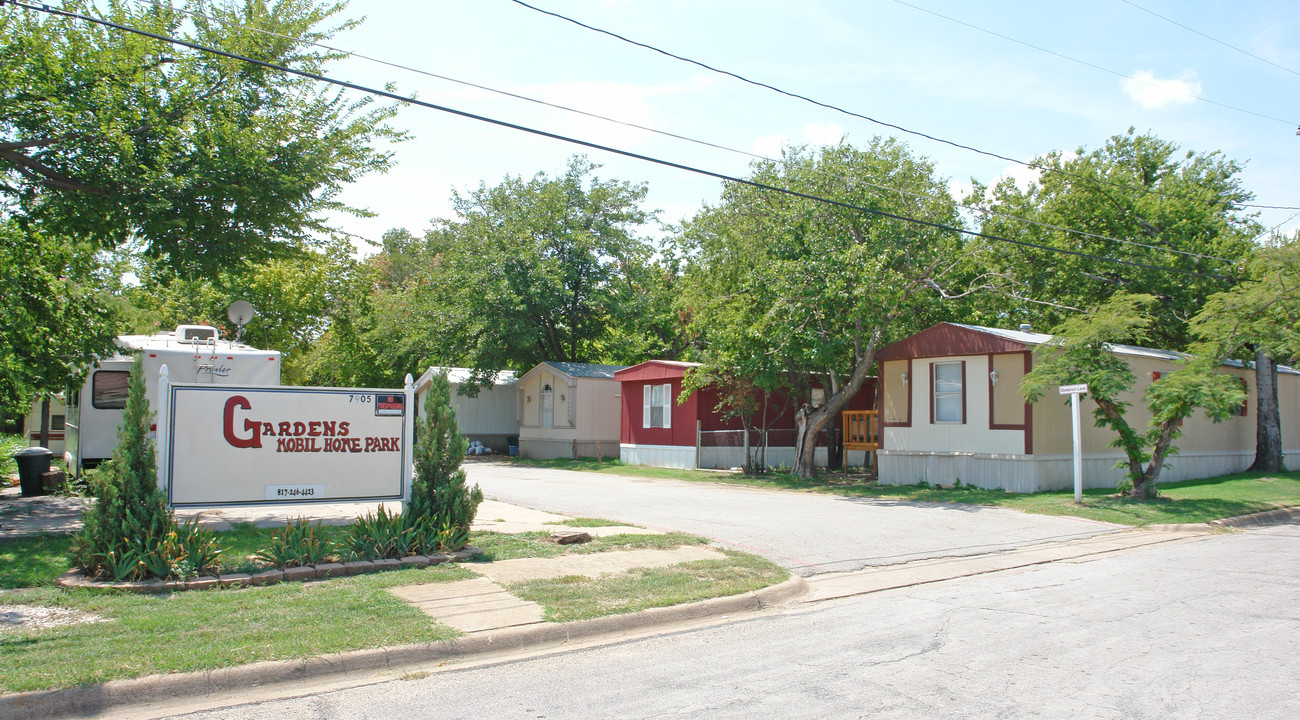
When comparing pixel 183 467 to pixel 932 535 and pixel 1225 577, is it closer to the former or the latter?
Answer: pixel 932 535

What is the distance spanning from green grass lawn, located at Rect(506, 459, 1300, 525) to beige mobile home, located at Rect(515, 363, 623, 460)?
304 inches

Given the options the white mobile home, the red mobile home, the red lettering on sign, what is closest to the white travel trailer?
the red lettering on sign

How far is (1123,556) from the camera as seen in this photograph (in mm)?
11281

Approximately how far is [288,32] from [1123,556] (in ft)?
47.7

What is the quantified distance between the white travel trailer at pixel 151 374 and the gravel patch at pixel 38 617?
28.5ft

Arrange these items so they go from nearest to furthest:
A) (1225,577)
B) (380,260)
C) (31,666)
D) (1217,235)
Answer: (31,666) < (1225,577) < (1217,235) < (380,260)

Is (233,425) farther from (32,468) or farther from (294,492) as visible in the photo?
(32,468)

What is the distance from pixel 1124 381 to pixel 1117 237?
9.52 m

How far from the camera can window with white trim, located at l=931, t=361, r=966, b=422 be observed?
63.4ft

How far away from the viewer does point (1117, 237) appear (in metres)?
23.3

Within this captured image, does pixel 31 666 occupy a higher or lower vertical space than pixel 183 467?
lower

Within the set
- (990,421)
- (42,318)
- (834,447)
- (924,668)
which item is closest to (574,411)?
(834,447)

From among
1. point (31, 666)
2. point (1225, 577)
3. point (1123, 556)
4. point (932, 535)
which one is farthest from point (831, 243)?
point (31, 666)

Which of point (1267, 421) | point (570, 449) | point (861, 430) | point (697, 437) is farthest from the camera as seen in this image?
point (570, 449)
